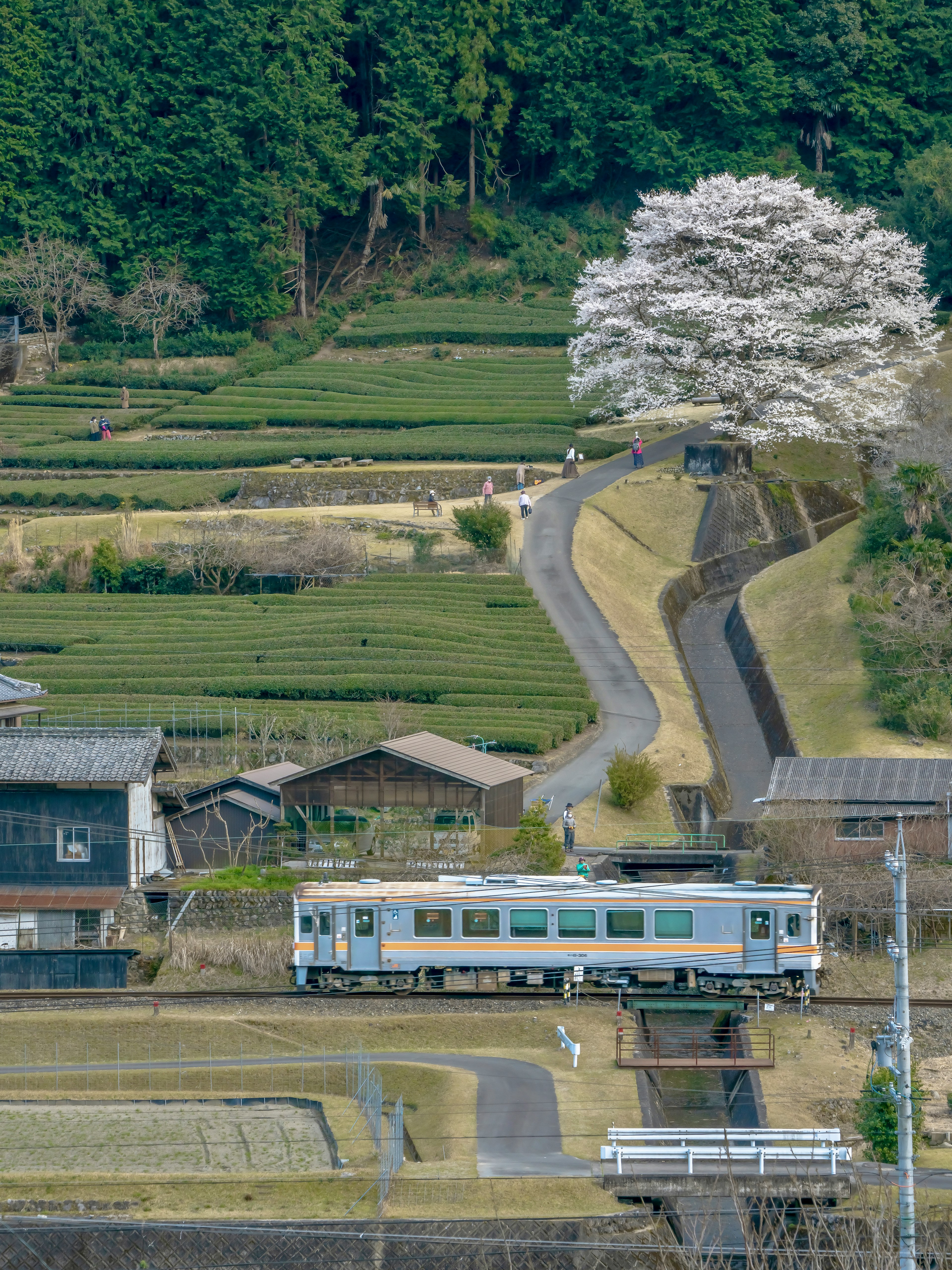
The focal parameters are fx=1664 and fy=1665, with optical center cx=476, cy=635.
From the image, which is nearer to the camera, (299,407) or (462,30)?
(299,407)

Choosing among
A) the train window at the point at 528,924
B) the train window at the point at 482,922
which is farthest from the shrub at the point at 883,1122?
the train window at the point at 482,922

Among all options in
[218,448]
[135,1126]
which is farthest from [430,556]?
[135,1126]

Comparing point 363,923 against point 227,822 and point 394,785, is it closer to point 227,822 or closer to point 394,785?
point 394,785

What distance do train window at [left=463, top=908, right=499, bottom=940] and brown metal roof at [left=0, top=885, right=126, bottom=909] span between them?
922cm

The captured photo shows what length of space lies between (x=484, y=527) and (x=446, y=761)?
2086cm

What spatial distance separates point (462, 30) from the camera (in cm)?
9375

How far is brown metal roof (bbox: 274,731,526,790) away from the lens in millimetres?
40281

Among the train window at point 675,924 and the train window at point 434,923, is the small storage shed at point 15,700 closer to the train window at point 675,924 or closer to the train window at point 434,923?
the train window at point 434,923

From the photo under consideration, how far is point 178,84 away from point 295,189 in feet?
29.7

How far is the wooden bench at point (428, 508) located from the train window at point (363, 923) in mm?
32933

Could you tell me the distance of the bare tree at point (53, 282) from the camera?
8931 centimetres

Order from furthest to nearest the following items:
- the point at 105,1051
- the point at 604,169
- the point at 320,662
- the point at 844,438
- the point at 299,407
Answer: the point at 604,169, the point at 299,407, the point at 844,438, the point at 320,662, the point at 105,1051

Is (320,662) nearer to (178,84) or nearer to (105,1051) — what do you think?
(105,1051)

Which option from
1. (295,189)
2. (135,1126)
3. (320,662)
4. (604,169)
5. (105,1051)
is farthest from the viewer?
(604,169)
